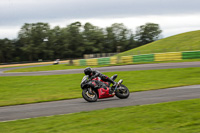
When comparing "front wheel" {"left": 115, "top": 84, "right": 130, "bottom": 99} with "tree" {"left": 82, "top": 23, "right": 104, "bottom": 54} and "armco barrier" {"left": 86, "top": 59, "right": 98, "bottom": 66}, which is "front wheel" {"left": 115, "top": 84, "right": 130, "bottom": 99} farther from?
"tree" {"left": 82, "top": 23, "right": 104, "bottom": 54}

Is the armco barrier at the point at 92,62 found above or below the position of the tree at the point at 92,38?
below

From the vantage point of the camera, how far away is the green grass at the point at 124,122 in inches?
Result: 263

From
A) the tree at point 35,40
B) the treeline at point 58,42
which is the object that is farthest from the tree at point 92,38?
the tree at point 35,40

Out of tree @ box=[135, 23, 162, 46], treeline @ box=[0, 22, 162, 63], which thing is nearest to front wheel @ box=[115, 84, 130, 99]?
treeline @ box=[0, 22, 162, 63]

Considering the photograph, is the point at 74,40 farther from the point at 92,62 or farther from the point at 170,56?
the point at 170,56

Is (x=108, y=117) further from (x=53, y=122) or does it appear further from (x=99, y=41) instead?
(x=99, y=41)

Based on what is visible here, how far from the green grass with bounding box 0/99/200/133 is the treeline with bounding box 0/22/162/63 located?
249 feet

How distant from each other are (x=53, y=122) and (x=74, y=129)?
116 centimetres

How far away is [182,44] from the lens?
183 ft

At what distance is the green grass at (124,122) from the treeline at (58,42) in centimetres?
7597

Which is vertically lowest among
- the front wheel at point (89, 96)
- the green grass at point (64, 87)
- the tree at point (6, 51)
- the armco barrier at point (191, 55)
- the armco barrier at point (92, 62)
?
the green grass at point (64, 87)

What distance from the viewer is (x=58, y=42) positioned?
93.5 meters

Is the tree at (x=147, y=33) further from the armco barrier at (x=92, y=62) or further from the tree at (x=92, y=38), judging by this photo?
the armco barrier at (x=92, y=62)

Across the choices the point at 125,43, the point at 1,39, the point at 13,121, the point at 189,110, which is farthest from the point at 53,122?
the point at 125,43
